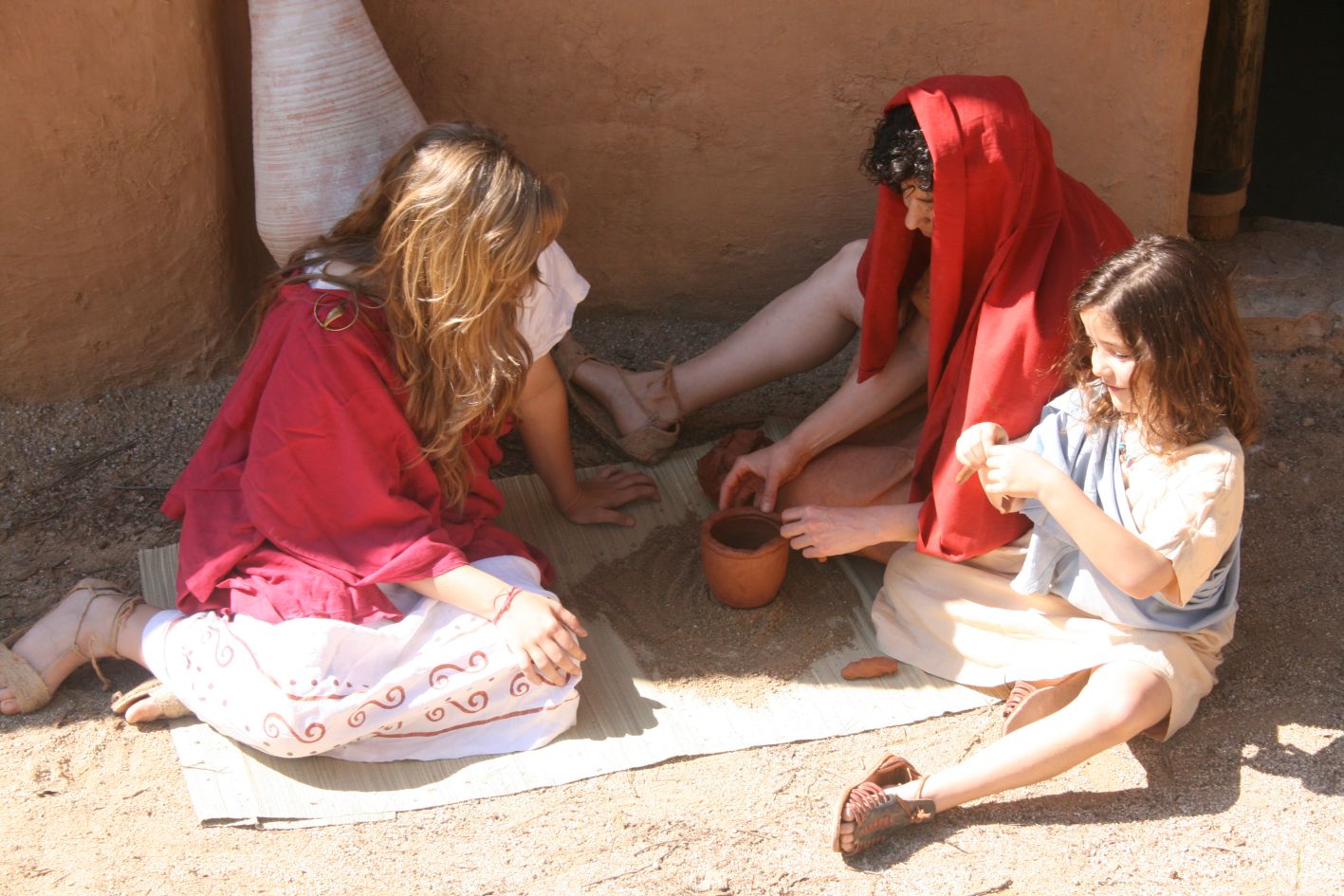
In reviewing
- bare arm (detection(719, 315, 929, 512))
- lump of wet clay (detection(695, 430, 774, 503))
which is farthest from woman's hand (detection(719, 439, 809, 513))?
lump of wet clay (detection(695, 430, 774, 503))

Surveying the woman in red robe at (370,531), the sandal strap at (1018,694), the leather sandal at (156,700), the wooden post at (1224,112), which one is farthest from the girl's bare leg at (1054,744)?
the wooden post at (1224,112)

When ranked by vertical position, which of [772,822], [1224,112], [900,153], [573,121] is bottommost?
[772,822]

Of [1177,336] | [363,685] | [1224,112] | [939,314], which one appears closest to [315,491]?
[363,685]

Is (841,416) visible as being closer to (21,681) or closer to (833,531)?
(833,531)

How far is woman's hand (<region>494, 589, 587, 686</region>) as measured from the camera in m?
2.56

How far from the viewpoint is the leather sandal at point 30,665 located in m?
2.64

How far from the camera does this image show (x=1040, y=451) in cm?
257

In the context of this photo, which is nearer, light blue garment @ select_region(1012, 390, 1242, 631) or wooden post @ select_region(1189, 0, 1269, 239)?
light blue garment @ select_region(1012, 390, 1242, 631)

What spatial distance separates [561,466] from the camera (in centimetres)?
315

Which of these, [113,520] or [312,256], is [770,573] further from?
[113,520]

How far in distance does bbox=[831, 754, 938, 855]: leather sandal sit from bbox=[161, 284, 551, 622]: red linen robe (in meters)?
0.86

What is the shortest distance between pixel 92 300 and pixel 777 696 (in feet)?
6.43

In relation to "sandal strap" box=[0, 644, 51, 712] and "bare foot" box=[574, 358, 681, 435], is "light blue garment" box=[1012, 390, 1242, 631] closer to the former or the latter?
"bare foot" box=[574, 358, 681, 435]

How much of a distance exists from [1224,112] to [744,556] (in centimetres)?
211
